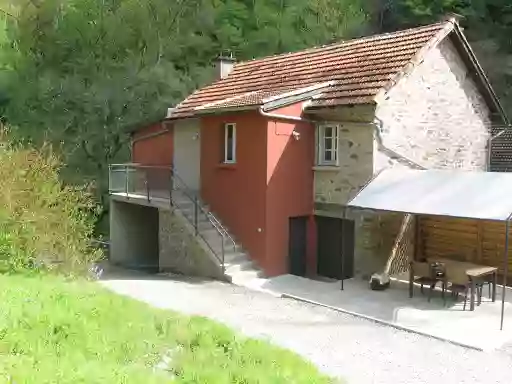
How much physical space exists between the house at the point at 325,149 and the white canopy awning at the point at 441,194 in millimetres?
1295

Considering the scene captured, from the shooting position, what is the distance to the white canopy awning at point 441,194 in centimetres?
1202

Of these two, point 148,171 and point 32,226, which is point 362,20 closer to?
point 148,171

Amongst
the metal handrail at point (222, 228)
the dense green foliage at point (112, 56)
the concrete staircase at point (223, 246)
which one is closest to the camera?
the concrete staircase at point (223, 246)

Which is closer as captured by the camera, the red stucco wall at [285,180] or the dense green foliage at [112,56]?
the red stucco wall at [285,180]

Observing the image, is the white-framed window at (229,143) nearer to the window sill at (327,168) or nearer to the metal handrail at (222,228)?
the metal handrail at (222,228)

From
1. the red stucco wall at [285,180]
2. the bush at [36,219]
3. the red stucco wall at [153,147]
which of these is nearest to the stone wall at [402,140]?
the red stucco wall at [285,180]

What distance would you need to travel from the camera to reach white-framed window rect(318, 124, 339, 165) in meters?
17.0

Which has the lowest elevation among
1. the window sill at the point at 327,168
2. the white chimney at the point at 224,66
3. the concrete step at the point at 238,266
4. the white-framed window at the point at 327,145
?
the concrete step at the point at 238,266

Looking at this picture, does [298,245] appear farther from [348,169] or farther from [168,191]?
[168,191]

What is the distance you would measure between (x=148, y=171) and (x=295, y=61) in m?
7.21

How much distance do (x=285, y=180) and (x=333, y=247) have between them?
2659 millimetres

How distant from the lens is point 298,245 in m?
17.4

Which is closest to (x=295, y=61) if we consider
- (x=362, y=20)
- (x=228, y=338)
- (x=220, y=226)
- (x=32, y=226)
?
(x=220, y=226)

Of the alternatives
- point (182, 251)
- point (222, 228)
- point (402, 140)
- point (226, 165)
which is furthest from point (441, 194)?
point (182, 251)
